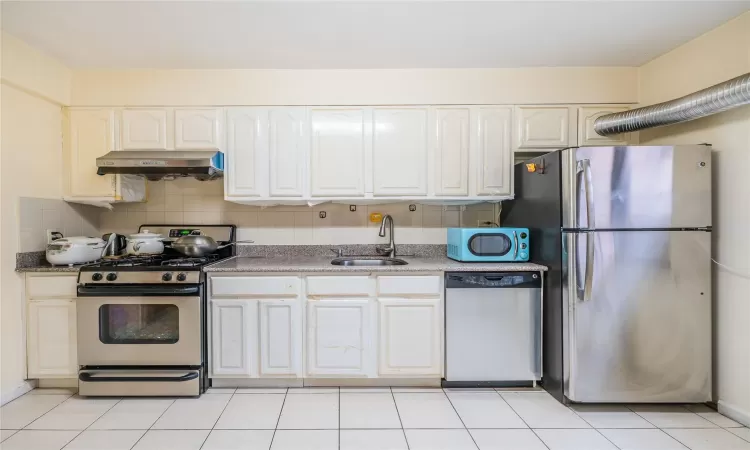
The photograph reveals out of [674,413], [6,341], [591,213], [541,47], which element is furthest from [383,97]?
[6,341]

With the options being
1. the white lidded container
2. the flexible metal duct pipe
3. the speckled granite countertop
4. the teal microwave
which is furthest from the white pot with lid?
the flexible metal duct pipe

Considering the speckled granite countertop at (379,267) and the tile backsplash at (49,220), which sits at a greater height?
the tile backsplash at (49,220)

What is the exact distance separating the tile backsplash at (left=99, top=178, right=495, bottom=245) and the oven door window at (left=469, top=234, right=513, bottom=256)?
584mm

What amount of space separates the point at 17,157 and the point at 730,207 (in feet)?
15.4

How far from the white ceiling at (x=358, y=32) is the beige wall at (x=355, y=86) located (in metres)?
0.08

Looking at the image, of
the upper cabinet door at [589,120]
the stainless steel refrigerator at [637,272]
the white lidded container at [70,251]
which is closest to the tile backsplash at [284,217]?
the white lidded container at [70,251]

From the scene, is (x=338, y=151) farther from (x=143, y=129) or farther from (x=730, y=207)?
(x=730, y=207)

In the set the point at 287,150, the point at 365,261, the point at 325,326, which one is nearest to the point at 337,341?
the point at 325,326

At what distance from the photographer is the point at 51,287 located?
2.61 meters

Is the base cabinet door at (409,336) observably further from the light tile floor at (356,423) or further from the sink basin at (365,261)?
the sink basin at (365,261)

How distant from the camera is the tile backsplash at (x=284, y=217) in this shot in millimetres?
3311

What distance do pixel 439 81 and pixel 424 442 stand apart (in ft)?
8.23

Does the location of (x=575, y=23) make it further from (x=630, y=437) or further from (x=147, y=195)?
(x=147, y=195)

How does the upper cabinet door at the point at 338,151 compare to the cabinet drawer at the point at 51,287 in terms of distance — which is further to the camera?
the upper cabinet door at the point at 338,151
